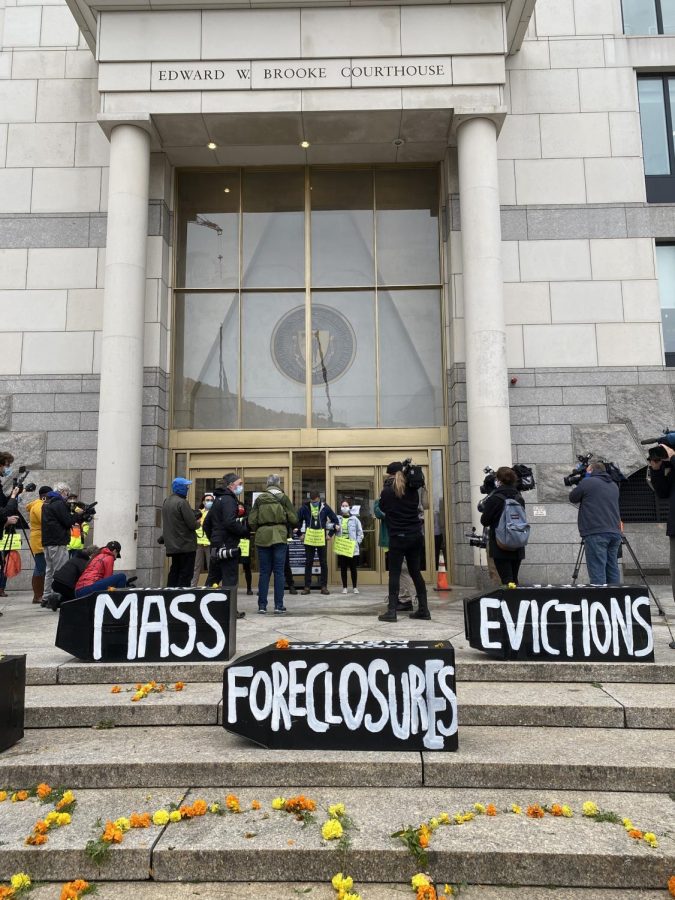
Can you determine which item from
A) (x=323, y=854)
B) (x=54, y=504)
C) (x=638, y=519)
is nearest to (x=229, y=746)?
(x=323, y=854)

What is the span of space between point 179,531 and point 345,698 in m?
4.85

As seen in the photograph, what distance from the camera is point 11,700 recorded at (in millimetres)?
4328

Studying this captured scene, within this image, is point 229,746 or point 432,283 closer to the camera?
point 229,746

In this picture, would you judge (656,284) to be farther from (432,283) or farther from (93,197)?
(93,197)

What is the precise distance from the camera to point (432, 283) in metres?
13.4

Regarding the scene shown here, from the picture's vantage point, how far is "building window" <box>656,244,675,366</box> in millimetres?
12367

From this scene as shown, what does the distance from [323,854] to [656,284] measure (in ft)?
40.4

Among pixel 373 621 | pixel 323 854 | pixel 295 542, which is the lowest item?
pixel 323 854

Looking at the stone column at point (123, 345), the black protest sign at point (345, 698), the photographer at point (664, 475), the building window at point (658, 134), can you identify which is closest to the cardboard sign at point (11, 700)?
the black protest sign at point (345, 698)

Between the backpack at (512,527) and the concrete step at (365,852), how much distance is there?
3682 millimetres

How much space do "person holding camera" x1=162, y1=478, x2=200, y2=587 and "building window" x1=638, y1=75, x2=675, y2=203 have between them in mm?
10921

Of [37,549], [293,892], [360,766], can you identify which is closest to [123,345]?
[37,549]

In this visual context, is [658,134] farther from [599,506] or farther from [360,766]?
[360,766]

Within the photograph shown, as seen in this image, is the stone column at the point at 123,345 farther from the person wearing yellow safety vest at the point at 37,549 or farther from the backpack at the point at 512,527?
the backpack at the point at 512,527
